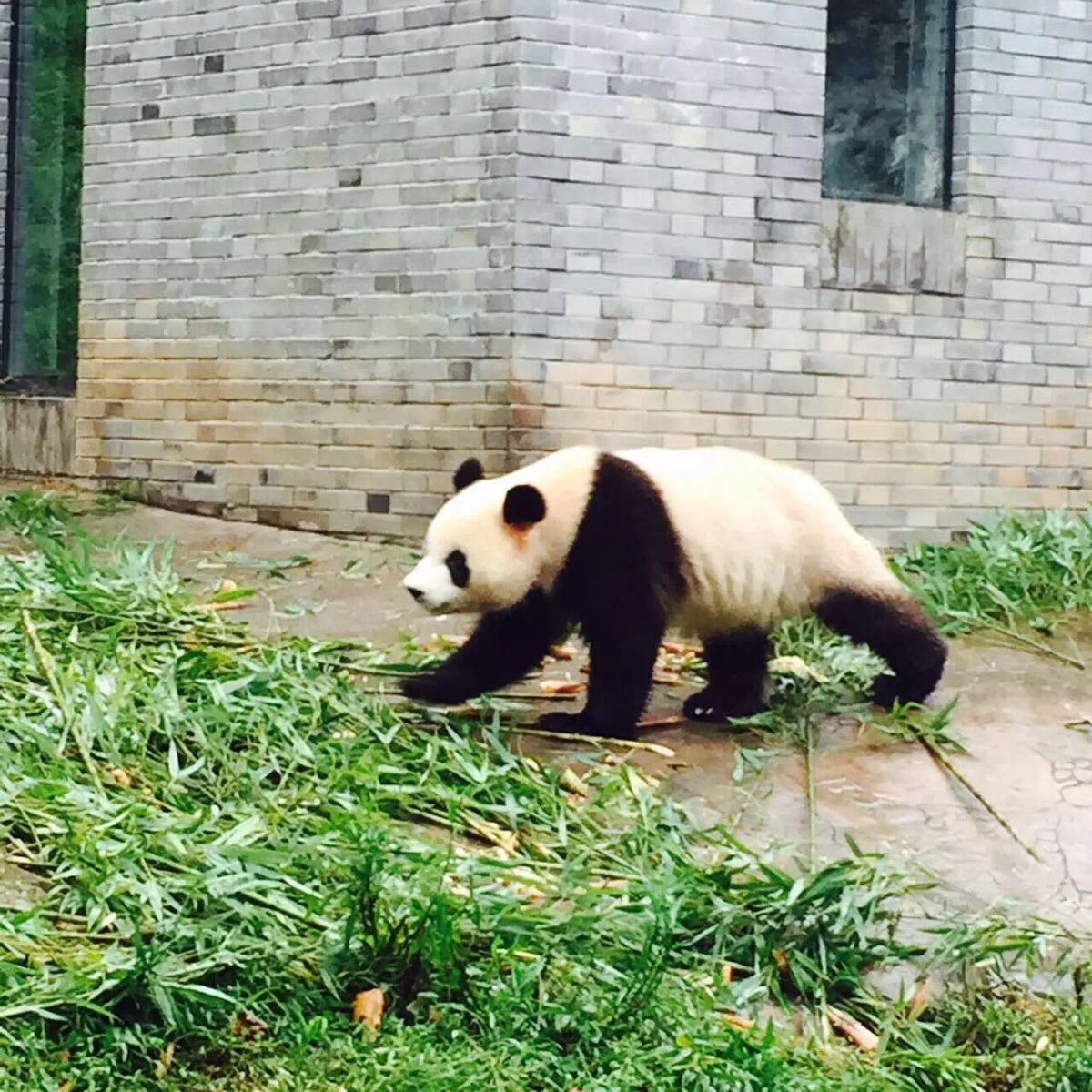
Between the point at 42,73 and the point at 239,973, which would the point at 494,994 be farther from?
the point at 42,73

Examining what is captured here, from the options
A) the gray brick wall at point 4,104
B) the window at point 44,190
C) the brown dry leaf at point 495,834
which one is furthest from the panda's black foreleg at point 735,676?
the gray brick wall at point 4,104

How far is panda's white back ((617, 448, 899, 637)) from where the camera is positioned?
546cm

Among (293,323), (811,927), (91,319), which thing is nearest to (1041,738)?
(811,927)

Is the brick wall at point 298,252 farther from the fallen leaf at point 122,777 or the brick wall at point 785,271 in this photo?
the fallen leaf at point 122,777

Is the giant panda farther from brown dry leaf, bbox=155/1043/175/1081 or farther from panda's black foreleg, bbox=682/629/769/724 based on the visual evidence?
brown dry leaf, bbox=155/1043/175/1081

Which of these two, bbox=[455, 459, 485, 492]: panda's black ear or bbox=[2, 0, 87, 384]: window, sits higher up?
bbox=[2, 0, 87, 384]: window

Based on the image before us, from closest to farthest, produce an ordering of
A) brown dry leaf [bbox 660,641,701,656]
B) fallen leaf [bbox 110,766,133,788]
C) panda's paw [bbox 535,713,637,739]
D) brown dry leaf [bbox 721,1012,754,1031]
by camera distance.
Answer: brown dry leaf [bbox 721,1012,754,1031] → fallen leaf [bbox 110,766,133,788] → panda's paw [bbox 535,713,637,739] → brown dry leaf [bbox 660,641,701,656]

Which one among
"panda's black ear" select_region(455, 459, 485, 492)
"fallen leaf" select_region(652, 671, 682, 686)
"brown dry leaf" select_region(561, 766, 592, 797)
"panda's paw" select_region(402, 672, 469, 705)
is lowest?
"brown dry leaf" select_region(561, 766, 592, 797)

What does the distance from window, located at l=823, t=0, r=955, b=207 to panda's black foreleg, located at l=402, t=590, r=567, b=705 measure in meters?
3.54

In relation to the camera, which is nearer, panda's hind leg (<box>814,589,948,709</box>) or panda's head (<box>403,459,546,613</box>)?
panda's head (<box>403,459,546,613</box>)

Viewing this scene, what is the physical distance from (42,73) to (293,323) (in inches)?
105

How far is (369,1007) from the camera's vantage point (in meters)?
3.40

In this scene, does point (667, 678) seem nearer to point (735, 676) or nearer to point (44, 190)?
point (735, 676)

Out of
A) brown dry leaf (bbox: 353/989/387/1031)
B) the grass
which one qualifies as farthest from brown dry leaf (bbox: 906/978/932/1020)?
brown dry leaf (bbox: 353/989/387/1031)
